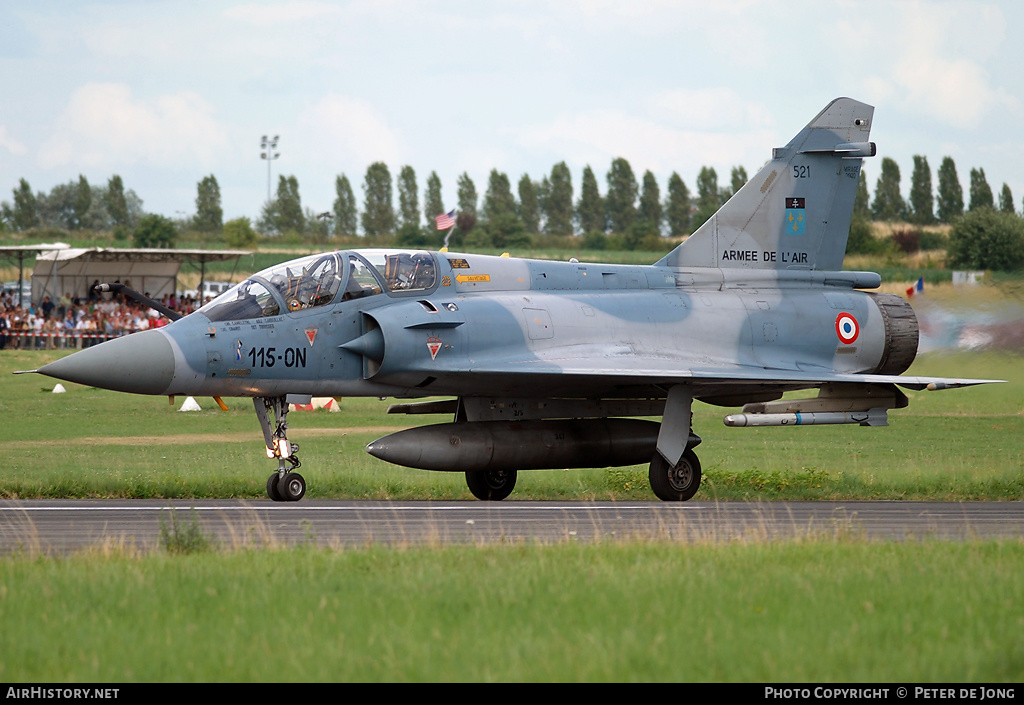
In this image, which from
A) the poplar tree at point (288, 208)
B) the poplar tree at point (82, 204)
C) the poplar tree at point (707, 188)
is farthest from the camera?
the poplar tree at point (82, 204)

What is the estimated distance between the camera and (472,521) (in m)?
12.1

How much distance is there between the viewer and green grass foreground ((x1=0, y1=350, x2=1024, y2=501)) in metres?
15.2

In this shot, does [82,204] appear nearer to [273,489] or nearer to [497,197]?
[497,197]

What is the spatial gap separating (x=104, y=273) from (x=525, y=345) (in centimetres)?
3980

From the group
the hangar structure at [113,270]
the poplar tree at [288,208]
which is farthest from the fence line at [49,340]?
the poplar tree at [288,208]

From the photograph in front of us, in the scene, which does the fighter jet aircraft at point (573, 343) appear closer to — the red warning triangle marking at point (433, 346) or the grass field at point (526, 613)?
the red warning triangle marking at point (433, 346)

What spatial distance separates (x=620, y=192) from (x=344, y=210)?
26.3 meters

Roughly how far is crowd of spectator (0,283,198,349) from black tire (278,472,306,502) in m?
30.5

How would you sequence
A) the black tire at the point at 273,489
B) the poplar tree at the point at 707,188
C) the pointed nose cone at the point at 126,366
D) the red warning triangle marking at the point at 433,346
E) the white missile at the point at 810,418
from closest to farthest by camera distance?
the pointed nose cone at the point at 126,366 < the black tire at the point at 273,489 < the red warning triangle marking at the point at 433,346 < the white missile at the point at 810,418 < the poplar tree at the point at 707,188

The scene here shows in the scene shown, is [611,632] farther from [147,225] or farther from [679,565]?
[147,225]

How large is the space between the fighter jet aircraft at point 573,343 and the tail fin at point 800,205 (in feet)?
0.09

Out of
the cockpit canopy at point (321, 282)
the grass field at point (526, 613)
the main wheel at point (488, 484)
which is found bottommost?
the main wheel at point (488, 484)

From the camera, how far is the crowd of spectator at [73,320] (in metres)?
44.0
